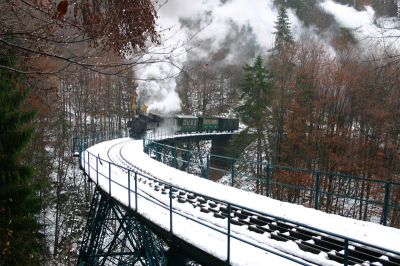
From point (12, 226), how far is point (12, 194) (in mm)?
1651

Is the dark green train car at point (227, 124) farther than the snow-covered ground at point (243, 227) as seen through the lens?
Yes

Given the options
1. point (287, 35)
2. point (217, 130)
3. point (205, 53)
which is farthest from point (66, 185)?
point (205, 53)

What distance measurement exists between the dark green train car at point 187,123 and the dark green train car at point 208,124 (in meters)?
0.63

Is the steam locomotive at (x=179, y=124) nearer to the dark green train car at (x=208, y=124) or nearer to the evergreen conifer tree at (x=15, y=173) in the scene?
the dark green train car at (x=208, y=124)

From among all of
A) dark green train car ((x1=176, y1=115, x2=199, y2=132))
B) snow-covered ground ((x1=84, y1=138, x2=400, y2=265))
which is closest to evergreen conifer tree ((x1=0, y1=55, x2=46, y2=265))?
snow-covered ground ((x1=84, y1=138, x2=400, y2=265))

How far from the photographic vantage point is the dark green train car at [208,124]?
135 feet

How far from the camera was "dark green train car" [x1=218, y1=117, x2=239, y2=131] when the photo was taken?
43.2 m

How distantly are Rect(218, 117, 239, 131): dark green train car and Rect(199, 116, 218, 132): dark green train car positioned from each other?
0.74m

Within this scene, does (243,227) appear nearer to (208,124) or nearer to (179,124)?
(179,124)

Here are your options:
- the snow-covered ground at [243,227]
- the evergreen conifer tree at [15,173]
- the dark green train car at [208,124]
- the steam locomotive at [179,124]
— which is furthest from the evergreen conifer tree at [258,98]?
the evergreen conifer tree at [15,173]

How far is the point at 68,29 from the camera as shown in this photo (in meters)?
3.52

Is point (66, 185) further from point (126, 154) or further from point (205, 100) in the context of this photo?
point (205, 100)

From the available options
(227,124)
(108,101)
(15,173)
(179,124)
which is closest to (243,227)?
(15,173)

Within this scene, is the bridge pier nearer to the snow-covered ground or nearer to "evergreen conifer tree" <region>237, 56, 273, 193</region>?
the snow-covered ground
